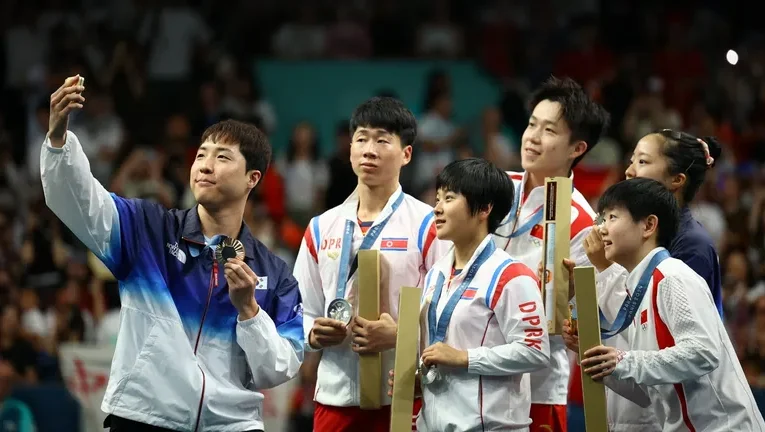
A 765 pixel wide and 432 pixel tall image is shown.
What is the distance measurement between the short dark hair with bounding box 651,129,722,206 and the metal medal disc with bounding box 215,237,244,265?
7.49 feet

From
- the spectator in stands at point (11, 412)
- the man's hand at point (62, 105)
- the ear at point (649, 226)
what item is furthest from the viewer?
the spectator in stands at point (11, 412)

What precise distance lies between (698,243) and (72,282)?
Answer: 6.50 m

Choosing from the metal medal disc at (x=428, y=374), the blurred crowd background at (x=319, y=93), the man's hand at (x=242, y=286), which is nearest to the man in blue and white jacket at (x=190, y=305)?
the man's hand at (x=242, y=286)

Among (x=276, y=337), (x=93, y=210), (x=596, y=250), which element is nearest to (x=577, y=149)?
(x=596, y=250)

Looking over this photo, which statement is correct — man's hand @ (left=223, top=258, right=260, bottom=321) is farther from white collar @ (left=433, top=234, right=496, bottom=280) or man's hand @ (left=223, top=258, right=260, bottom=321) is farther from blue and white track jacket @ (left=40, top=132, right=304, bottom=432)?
white collar @ (left=433, top=234, right=496, bottom=280)

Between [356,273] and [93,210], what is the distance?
158cm

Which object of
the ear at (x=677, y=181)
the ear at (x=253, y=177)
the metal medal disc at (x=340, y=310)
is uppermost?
the ear at (x=677, y=181)

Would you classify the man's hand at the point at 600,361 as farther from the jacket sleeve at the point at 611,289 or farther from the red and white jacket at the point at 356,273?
the red and white jacket at the point at 356,273

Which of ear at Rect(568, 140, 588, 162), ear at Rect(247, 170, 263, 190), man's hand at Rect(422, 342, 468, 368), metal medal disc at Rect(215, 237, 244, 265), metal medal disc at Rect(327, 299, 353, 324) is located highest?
ear at Rect(568, 140, 588, 162)

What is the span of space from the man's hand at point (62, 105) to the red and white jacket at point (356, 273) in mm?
1728

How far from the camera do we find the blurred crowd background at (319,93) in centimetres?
1108

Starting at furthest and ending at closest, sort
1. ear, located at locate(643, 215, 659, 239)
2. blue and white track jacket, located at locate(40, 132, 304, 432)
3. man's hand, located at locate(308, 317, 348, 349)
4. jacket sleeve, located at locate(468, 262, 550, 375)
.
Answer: man's hand, located at locate(308, 317, 348, 349)
ear, located at locate(643, 215, 659, 239)
jacket sleeve, located at locate(468, 262, 550, 375)
blue and white track jacket, located at locate(40, 132, 304, 432)

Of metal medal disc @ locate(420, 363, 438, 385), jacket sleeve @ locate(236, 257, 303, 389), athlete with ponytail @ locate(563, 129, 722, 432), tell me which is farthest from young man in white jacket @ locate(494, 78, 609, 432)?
jacket sleeve @ locate(236, 257, 303, 389)

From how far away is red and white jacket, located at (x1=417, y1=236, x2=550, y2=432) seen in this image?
5.09 metres
